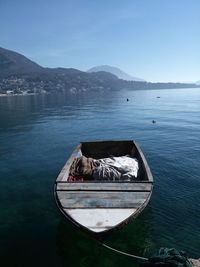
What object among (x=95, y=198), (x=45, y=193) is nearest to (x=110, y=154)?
(x=45, y=193)

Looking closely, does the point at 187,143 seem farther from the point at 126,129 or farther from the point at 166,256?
the point at 166,256

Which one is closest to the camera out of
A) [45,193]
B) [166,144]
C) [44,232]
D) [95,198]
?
[95,198]

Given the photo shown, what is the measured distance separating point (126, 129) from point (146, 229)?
3141cm

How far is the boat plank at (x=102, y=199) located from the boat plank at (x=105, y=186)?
0.33 meters

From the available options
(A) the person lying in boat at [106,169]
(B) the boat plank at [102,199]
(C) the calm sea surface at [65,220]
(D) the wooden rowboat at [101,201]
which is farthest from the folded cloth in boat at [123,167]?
(B) the boat plank at [102,199]

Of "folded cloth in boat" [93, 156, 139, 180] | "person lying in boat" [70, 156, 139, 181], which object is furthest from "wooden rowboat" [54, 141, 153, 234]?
"person lying in boat" [70, 156, 139, 181]

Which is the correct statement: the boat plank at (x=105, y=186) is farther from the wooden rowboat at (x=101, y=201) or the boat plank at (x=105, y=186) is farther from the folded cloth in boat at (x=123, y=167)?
the folded cloth in boat at (x=123, y=167)

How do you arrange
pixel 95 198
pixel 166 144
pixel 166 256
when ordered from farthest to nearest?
1. pixel 166 144
2. pixel 95 198
3. pixel 166 256

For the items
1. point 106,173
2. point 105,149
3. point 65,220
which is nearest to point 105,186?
point 106,173

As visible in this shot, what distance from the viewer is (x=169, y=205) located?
16953 millimetres

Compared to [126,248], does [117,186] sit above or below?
above

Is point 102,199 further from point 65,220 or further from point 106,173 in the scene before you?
point 65,220

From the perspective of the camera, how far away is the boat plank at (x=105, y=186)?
13.0 m

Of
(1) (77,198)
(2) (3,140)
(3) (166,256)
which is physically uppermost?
(1) (77,198)
